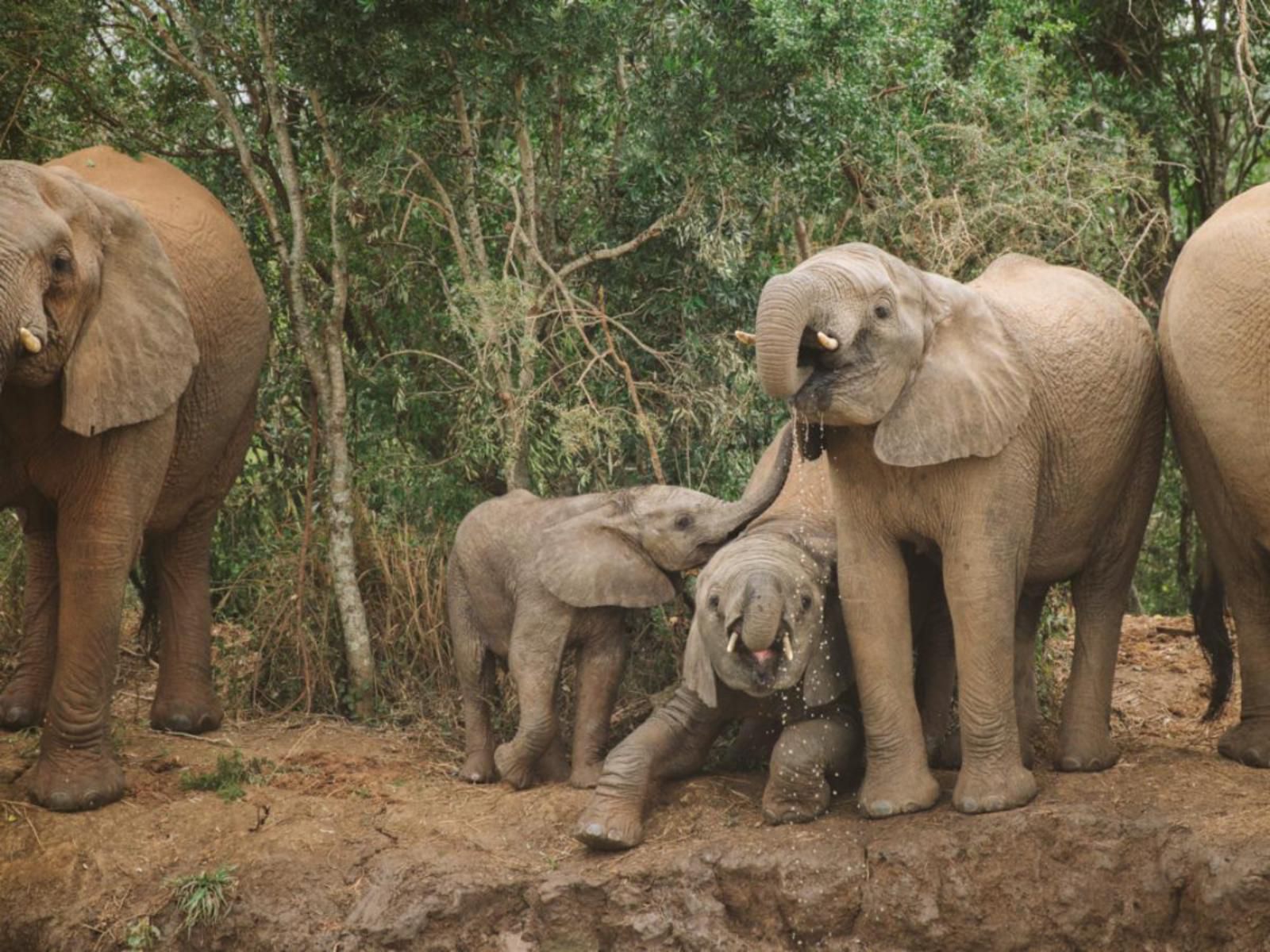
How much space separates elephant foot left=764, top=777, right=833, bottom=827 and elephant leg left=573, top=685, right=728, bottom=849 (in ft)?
1.44

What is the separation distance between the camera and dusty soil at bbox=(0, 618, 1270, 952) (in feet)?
21.8

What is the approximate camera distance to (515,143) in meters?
9.90

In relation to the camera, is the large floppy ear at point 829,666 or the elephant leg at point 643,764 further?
the large floppy ear at point 829,666

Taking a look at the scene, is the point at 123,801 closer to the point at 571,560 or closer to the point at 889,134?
the point at 571,560

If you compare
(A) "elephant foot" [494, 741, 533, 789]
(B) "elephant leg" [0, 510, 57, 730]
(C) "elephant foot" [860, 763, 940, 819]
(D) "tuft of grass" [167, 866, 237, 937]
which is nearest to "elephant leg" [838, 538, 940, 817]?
Result: (C) "elephant foot" [860, 763, 940, 819]

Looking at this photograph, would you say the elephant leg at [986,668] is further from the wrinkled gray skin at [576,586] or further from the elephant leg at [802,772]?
the wrinkled gray skin at [576,586]

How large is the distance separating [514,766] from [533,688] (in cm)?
33

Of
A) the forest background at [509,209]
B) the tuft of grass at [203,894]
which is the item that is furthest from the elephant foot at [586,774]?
the tuft of grass at [203,894]

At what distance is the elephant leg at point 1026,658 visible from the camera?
306 inches

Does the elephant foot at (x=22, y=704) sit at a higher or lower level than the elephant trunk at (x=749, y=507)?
lower

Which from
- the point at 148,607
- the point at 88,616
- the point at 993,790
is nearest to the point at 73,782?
the point at 88,616

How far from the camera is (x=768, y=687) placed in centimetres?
705

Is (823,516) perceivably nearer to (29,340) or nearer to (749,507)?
(749,507)

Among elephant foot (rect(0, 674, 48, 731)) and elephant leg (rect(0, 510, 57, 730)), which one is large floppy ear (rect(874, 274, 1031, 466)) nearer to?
elephant leg (rect(0, 510, 57, 730))
